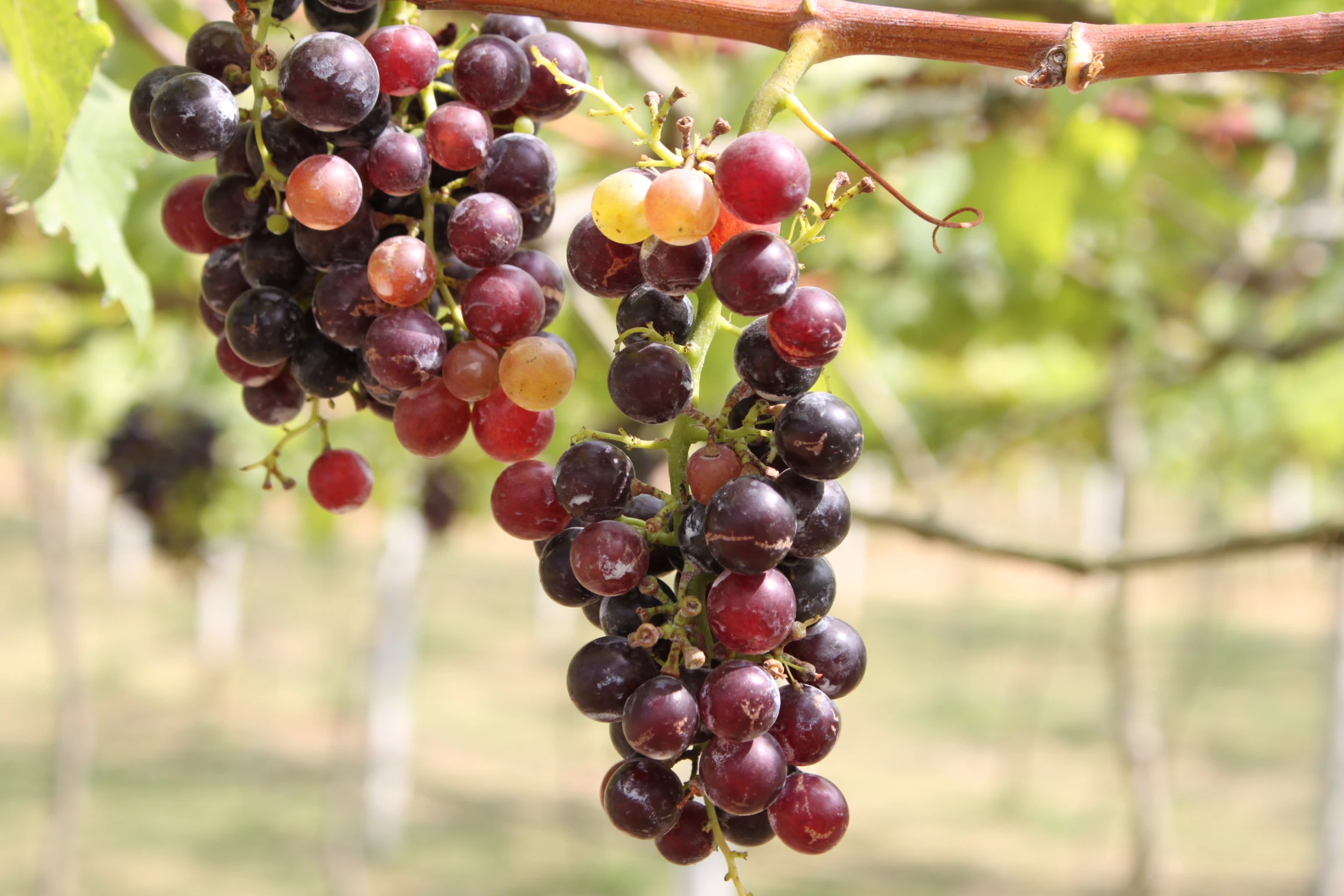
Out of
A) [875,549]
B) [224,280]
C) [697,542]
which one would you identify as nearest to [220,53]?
[224,280]

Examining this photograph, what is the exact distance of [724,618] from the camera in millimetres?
625

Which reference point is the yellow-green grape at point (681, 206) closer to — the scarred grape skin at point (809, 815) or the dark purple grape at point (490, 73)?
the dark purple grape at point (490, 73)

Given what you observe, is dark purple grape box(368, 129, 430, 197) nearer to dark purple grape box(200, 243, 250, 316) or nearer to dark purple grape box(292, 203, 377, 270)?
dark purple grape box(292, 203, 377, 270)

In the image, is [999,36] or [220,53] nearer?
[999,36]

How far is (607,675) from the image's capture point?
0.67m

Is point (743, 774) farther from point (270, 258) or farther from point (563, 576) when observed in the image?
point (270, 258)

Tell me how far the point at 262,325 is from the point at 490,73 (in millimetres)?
232

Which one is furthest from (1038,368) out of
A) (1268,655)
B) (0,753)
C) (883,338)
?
(1268,655)

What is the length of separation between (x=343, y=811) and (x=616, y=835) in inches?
113

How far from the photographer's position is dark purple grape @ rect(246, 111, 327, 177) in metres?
0.76

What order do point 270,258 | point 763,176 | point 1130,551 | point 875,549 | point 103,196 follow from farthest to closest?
point 875,549
point 1130,551
point 103,196
point 270,258
point 763,176

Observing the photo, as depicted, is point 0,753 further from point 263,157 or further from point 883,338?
A: point 263,157

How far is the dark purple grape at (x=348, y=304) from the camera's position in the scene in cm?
76

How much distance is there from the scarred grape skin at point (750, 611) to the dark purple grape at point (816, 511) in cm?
4
